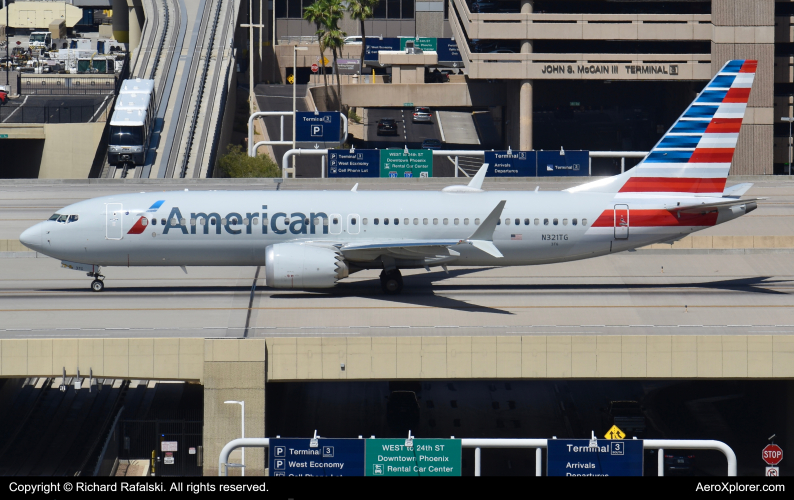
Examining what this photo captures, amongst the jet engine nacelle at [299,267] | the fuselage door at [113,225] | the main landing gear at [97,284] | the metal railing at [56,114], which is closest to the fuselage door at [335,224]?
the jet engine nacelle at [299,267]

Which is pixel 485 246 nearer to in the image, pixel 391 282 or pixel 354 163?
pixel 391 282

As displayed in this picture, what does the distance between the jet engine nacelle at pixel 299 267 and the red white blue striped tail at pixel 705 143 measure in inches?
556

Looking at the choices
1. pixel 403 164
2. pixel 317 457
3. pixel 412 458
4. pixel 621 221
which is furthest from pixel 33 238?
pixel 403 164

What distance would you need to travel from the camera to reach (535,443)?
26.9 m

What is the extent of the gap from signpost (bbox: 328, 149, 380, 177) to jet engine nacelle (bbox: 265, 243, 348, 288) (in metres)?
30.2

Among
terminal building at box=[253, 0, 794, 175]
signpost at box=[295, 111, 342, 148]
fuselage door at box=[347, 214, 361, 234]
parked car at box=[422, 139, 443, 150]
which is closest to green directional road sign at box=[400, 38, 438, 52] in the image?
terminal building at box=[253, 0, 794, 175]

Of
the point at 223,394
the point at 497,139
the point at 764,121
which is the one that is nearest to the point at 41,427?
the point at 223,394

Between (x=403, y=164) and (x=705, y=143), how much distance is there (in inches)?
1179

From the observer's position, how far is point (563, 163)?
7381 cm

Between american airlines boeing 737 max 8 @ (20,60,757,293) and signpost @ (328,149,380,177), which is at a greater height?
signpost @ (328,149,380,177)

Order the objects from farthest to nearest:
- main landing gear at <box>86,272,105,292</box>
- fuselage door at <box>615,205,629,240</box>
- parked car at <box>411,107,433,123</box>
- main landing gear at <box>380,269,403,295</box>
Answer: parked car at <box>411,107,433,123</box> → main landing gear at <box>86,272,105,292</box> → main landing gear at <box>380,269,403,295</box> → fuselage door at <box>615,205,629,240</box>

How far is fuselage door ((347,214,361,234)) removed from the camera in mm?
45344

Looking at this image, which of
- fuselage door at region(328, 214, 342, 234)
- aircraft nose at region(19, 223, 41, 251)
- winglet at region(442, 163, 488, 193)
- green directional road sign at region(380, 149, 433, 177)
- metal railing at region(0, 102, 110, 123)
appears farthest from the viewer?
metal railing at region(0, 102, 110, 123)

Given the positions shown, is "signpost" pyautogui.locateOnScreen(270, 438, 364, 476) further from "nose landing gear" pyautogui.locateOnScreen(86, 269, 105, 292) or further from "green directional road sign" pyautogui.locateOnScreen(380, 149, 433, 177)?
"green directional road sign" pyautogui.locateOnScreen(380, 149, 433, 177)
